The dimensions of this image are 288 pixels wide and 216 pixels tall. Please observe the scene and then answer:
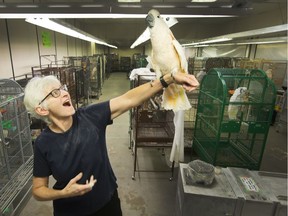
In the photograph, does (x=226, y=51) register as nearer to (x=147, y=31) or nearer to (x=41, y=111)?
(x=147, y=31)

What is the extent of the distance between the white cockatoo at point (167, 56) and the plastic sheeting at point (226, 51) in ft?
28.7

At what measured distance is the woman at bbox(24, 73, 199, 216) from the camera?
3.78 ft

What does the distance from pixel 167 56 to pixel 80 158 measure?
81cm

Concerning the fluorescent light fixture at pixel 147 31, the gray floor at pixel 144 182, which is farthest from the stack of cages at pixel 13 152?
the fluorescent light fixture at pixel 147 31

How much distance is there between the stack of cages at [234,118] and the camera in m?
2.72

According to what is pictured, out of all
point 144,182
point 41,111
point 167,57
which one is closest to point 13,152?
point 144,182

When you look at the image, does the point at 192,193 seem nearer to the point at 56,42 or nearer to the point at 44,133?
the point at 44,133

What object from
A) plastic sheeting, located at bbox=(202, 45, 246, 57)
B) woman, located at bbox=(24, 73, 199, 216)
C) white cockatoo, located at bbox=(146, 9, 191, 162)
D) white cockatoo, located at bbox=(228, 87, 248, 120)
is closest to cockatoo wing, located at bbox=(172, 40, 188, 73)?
white cockatoo, located at bbox=(146, 9, 191, 162)

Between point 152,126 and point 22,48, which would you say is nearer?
point 152,126

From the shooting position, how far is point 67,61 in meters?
8.11

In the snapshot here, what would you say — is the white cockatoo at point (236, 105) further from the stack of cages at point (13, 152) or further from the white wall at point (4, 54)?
the white wall at point (4, 54)

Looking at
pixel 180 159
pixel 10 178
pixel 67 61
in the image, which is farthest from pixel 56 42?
pixel 180 159

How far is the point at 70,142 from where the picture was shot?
1.18 meters

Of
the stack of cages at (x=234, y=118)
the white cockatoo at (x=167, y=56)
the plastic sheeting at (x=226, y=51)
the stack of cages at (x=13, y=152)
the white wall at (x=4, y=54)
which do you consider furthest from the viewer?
the plastic sheeting at (x=226, y=51)
